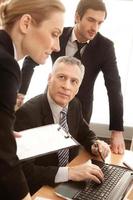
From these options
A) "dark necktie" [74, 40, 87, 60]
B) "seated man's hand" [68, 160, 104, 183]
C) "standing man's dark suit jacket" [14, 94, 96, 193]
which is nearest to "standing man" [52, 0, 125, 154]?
"dark necktie" [74, 40, 87, 60]

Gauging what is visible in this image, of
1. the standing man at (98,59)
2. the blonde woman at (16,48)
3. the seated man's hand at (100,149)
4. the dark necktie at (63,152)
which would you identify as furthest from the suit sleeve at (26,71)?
the blonde woman at (16,48)

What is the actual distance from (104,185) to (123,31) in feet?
5.78

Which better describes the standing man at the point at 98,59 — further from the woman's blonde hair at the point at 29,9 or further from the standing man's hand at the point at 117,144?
the woman's blonde hair at the point at 29,9

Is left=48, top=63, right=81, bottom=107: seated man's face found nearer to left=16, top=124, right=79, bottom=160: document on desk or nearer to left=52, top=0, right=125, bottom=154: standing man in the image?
left=16, top=124, right=79, bottom=160: document on desk

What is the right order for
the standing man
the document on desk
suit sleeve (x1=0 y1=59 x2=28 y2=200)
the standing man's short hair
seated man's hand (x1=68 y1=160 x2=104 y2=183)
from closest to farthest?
suit sleeve (x1=0 y1=59 x2=28 y2=200) → the document on desk → seated man's hand (x1=68 y1=160 x2=104 y2=183) → the standing man's short hair → the standing man

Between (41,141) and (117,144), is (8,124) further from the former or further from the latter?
(117,144)

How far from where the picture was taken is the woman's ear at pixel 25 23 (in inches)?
45.8

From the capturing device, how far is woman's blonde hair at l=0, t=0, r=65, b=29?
3.81ft

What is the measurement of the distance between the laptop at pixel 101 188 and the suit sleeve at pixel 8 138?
36cm

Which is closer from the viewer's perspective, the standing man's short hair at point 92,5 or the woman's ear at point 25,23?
the woman's ear at point 25,23

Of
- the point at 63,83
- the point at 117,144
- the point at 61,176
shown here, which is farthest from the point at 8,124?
the point at 117,144

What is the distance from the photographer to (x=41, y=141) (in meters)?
1.56

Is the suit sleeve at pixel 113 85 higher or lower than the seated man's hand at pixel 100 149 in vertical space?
higher

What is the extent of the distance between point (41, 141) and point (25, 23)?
1.85 ft
